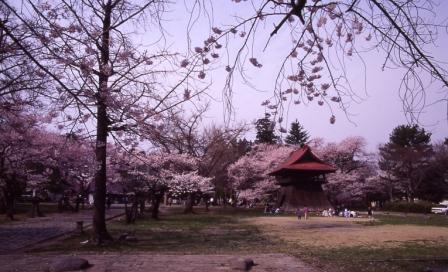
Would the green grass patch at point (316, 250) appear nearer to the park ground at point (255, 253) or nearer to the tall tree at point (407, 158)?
the park ground at point (255, 253)

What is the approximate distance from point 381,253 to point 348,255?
1.16 m

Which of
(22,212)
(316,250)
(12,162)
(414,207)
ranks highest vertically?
(12,162)

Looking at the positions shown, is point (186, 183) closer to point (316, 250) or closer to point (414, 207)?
point (414, 207)

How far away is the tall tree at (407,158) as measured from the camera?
56.2m

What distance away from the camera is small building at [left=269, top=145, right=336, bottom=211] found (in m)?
46.8

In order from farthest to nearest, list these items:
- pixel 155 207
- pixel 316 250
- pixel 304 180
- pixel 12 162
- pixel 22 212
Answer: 1. pixel 304 180
2. pixel 22 212
3. pixel 155 207
4. pixel 12 162
5. pixel 316 250

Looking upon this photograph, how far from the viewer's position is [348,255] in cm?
1353

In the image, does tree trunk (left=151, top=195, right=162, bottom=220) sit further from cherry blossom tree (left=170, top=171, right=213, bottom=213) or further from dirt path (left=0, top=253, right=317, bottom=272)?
dirt path (left=0, top=253, right=317, bottom=272)

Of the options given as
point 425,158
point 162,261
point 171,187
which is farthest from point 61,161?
point 425,158

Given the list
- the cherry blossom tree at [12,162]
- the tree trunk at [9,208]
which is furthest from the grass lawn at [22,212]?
the cherry blossom tree at [12,162]

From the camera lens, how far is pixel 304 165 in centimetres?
4722

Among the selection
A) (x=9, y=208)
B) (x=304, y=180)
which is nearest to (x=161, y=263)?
(x=9, y=208)

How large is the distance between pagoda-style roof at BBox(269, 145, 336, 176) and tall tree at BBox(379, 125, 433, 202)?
41.9 ft

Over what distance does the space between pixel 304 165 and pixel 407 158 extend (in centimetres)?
1569
